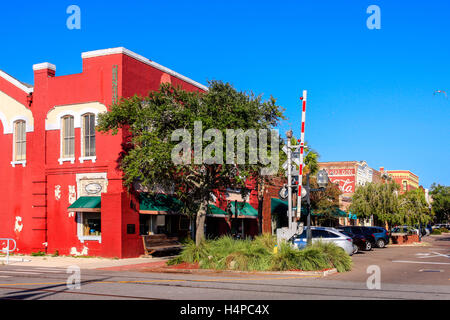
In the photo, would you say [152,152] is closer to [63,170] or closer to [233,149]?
[233,149]

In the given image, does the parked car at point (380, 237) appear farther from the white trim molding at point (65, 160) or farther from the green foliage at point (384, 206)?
the white trim molding at point (65, 160)

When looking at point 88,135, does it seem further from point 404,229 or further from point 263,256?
point 404,229

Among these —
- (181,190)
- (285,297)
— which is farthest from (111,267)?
(285,297)

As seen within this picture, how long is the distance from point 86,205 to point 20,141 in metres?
6.88

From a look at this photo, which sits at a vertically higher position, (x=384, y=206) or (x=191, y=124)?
(x=191, y=124)

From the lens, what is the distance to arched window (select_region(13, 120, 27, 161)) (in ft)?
90.0

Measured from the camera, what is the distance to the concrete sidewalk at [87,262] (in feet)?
65.8

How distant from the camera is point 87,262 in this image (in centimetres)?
2189

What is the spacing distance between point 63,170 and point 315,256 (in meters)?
14.8

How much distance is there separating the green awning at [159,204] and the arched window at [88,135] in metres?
3.60

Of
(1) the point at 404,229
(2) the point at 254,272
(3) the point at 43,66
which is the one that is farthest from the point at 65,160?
(1) the point at 404,229

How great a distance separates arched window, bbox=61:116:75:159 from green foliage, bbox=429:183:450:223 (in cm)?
7932

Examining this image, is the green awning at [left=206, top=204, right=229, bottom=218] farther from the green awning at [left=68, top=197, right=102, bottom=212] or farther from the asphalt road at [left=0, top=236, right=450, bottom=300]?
the asphalt road at [left=0, top=236, right=450, bottom=300]

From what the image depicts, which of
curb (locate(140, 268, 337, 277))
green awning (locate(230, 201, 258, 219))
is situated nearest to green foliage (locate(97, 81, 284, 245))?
curb (locate(140, 268, 337, 277))
